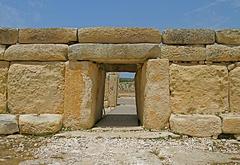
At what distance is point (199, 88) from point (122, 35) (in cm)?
Result: 195

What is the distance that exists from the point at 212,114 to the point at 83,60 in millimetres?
2899

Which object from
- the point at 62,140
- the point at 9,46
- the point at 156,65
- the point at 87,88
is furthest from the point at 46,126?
the point at 156,65

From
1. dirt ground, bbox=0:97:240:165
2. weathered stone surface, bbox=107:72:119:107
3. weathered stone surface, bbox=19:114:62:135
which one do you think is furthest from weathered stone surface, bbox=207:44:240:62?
weathered stone surface, bbox=107:72:119:107

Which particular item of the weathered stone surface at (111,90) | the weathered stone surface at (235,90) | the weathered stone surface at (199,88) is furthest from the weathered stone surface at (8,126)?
the weathered stone surface at (111,90)

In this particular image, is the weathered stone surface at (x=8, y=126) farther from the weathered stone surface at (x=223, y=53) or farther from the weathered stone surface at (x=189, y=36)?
the weathered stone surface at (x=223, y=53)

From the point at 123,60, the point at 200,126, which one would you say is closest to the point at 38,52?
the point at 123,60

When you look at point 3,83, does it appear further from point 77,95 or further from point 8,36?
point 77,95

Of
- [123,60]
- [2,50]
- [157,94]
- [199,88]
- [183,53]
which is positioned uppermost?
[2,50]

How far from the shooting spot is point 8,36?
6973mm

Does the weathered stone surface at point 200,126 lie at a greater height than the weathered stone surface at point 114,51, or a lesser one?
lesser

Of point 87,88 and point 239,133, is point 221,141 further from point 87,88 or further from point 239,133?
point 87,88

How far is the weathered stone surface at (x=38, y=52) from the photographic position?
6.82m

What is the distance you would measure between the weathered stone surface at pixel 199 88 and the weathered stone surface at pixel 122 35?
29.8 inches

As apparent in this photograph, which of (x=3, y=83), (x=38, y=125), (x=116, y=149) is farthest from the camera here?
(x=3, y=83)
